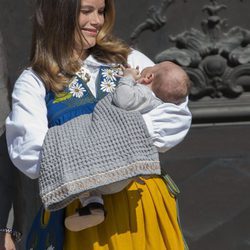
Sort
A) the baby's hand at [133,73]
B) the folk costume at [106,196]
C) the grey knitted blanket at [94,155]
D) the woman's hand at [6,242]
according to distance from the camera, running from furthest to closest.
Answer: the woman's hand at [6,242], the baby's hand at [133,73], the folk costume at [106,196], the grey knitted blanket at [94,155]

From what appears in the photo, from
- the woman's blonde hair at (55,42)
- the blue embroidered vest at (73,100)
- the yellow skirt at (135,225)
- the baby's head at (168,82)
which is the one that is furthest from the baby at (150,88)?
the yellow skirt at (135,225)

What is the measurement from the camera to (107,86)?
13.9 ft

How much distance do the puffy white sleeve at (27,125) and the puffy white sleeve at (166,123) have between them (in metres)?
0.38

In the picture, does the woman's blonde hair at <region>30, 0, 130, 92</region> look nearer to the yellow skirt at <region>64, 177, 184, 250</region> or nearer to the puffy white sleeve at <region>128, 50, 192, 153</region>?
the puffy white sleeve at <region>128, 50, 192, 153</region>

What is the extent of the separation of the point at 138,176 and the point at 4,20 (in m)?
2.46

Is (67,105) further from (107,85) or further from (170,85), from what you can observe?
(170,85)

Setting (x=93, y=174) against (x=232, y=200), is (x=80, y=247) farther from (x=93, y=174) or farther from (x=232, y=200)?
(x=232, y=200)

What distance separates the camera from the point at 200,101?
654cm

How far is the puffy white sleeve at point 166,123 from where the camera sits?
13.5 ft

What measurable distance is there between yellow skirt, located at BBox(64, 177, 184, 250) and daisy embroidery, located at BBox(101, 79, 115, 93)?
1.16ft

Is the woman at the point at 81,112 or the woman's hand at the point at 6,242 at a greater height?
the woman at the point at 81,112

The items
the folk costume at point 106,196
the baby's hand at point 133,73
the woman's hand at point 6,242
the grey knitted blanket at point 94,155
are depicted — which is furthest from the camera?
the woman's hand at point 6,242

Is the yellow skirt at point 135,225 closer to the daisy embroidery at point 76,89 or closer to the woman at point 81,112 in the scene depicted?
the woman at point 81,112

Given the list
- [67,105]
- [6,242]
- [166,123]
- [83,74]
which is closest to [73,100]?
[67,105]
